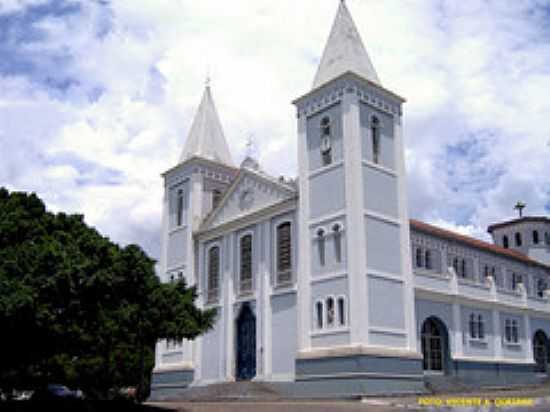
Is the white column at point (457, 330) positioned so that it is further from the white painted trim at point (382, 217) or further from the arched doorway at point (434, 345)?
the white painted trim at point (382, 217)

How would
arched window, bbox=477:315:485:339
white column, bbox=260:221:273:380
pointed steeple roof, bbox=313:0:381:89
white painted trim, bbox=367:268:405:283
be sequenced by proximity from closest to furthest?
1. white painted trim, bbox=367:268:405:283
2. pointed steeple roof, bbox=313:0:381:89
3. white column, bbox=260:221:273:380
4. arched window, bbox=477:315:485:339

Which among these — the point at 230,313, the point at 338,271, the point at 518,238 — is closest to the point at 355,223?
the point at 338,271

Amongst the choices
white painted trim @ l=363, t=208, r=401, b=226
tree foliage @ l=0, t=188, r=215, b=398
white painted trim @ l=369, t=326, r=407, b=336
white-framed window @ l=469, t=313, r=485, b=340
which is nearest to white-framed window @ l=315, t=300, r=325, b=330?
white painted trim @ l=369, t=326, r=407, b=336

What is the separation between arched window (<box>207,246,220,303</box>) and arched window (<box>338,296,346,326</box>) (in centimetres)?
940

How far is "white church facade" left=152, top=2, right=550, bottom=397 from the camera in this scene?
28344 mm

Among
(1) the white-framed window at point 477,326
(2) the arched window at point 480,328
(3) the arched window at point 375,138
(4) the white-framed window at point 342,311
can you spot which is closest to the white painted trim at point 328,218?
(3) the arched window at point 375,138

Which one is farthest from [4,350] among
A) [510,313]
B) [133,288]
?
[510,313]

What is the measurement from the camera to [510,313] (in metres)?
38.0

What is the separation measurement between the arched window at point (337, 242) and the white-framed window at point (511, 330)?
536 inches

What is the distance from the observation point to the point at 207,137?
40.7 metres

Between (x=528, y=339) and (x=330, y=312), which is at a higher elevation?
(x=330, y=312)

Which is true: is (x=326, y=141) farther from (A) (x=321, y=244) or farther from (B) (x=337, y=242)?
(B) (x=337, y=242)

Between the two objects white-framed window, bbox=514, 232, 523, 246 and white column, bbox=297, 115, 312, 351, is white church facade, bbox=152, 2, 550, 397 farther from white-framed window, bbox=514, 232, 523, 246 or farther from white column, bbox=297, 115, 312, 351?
white-framed window, bbox=514, 232, 523, 246

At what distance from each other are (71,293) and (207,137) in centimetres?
2222
